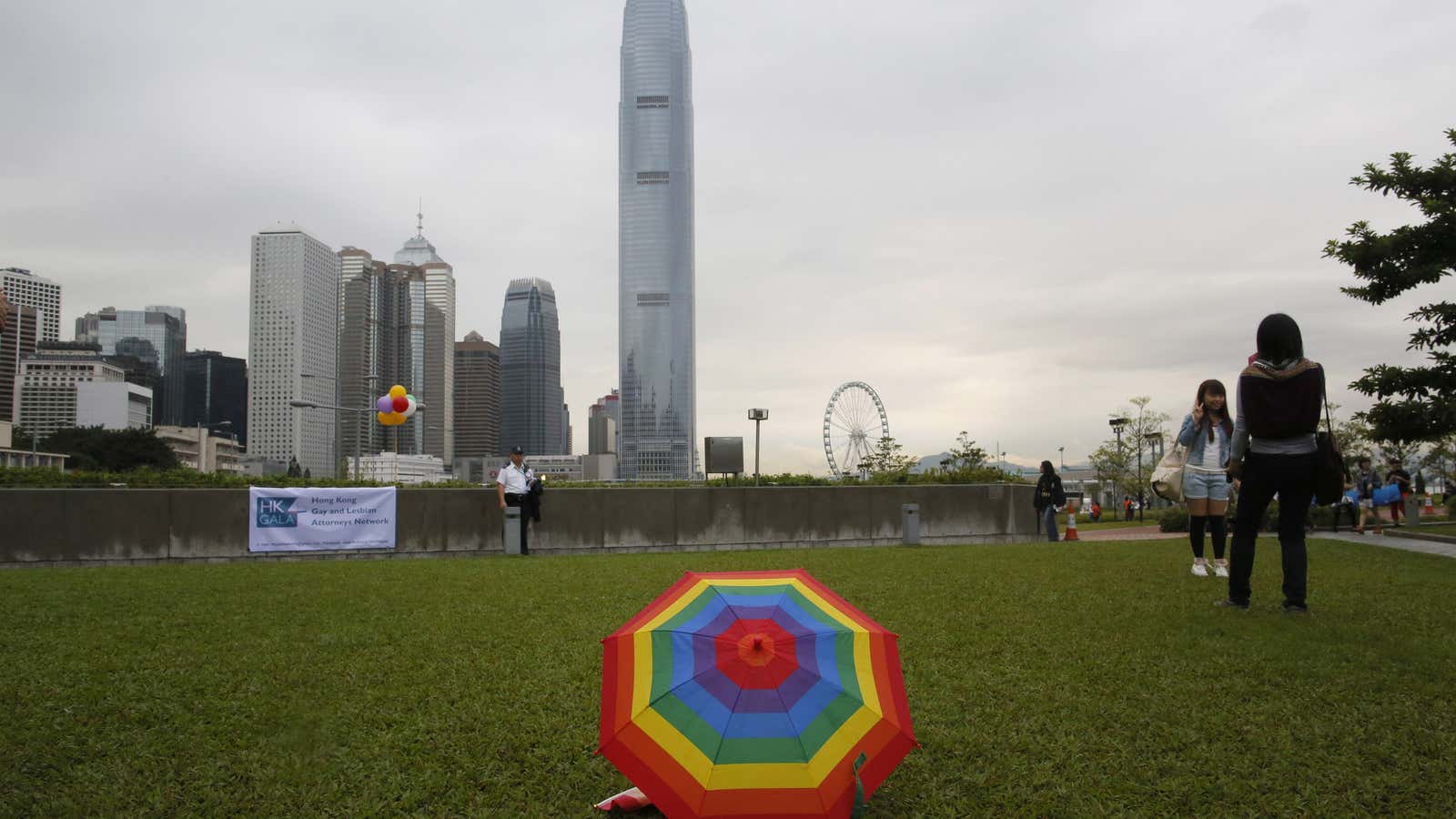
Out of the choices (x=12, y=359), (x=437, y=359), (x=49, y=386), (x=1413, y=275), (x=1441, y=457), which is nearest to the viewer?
(x=1413, y=275)

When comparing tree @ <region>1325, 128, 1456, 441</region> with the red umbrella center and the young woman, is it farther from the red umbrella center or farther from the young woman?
the red umbrella center

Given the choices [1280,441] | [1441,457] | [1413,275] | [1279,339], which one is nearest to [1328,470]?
[1280,441]

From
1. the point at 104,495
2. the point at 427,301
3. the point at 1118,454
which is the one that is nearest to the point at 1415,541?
the point at 104,495

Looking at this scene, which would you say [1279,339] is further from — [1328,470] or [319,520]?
[319,520]

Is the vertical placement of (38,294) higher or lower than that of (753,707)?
higher

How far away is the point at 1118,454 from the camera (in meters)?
52.5

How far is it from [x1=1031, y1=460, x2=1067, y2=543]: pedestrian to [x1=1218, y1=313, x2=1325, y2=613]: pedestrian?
35.9ft

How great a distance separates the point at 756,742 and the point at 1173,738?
2190 millimetres

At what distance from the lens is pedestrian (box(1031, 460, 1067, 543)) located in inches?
696

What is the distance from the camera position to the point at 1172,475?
861 cm

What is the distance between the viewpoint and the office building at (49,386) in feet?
531

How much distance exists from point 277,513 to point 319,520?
26.0 inches

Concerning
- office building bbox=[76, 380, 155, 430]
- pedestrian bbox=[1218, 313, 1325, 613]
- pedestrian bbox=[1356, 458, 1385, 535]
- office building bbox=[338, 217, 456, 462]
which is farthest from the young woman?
office building bbox=[76, 380, 155, 430]

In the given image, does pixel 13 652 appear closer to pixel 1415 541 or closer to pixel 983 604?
pixel 983 604
